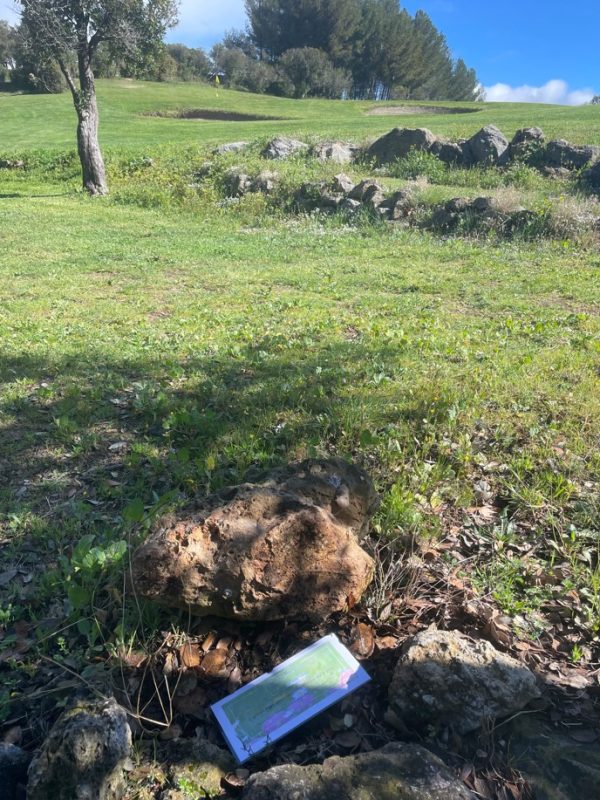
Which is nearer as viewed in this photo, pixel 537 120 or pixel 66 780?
pixel 66 780

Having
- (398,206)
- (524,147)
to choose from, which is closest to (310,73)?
(524,147)

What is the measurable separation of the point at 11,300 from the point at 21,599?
5990 millimetres

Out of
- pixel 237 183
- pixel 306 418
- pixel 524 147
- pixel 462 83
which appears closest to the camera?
pixel 306 418

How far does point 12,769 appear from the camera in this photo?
202 cm

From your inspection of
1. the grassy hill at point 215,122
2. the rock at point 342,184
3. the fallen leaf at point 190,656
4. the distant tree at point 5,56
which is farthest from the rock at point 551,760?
the distant tree at point 5,56

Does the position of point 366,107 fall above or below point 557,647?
above

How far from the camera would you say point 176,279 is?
30.5 ft

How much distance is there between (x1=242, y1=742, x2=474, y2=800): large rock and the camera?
177 centimetres

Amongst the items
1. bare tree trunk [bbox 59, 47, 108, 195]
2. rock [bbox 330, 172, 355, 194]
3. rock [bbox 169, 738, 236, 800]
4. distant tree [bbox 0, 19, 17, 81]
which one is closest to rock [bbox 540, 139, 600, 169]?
rock [bbox 330, 172, 355, 194]

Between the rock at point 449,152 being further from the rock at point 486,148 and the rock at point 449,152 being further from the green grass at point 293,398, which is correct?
the green grass at point 293,398

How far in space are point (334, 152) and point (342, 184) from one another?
3.87 meters

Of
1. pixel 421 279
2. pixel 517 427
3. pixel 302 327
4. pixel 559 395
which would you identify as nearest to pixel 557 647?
pixel 517 427

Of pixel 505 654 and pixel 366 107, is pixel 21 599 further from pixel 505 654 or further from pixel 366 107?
pixel 366 107

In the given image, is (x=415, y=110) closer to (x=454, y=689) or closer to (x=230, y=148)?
(x=230, y=148)
